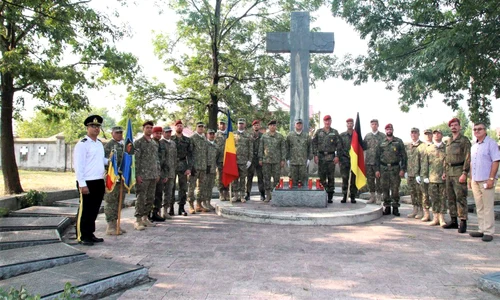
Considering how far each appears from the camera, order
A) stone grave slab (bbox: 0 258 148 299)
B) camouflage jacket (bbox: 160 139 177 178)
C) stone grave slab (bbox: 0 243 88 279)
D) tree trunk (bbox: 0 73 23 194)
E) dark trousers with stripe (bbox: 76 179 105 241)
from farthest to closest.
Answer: tree trunk (bbox: 0 73 23 194) < camouflage jacket (bbox: 160 139 177 178) < dark trousers with stripe (bbox: 76 179 105 241) < stone grave slab (bbox: 0 243 88 279) < stone grave slab (bbox: 0 258 148 299)

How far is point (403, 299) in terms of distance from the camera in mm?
3539

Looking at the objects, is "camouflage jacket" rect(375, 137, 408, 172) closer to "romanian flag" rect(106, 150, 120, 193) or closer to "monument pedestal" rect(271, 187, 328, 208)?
"monument pedestal" rect(271, 187, 328, 208)

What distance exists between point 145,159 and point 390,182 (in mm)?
5184

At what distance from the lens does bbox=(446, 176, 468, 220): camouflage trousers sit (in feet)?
22.0

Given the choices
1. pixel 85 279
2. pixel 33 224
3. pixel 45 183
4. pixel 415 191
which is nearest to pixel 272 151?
pixel 415 191

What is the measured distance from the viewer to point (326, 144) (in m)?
8.85

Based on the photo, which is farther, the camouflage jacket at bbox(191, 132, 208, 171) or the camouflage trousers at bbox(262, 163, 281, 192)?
the camouflage trousers at bbox(262, 163, 281, 192)

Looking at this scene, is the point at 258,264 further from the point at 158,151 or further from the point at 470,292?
the point at 158,151

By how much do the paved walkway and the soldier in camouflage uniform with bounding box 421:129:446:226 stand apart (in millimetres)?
418

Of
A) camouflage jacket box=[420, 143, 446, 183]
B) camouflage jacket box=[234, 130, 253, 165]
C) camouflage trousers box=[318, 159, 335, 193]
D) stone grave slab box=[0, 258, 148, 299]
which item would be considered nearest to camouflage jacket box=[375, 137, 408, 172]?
camouflage jacket box=[420, 143, 446, 183]

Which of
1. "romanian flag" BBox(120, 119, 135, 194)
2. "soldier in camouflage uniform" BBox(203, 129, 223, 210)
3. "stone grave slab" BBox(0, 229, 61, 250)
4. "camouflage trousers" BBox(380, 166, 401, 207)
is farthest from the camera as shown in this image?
"soldier in camouflage uniform" BBox(203, 129, 223, 210)

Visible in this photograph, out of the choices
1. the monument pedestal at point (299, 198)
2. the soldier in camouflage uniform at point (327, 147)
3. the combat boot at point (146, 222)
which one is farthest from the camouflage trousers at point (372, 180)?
the combat boot at point (146, 222)

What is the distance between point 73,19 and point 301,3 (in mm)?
10680

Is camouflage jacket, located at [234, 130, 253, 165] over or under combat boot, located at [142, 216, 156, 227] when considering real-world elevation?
over
